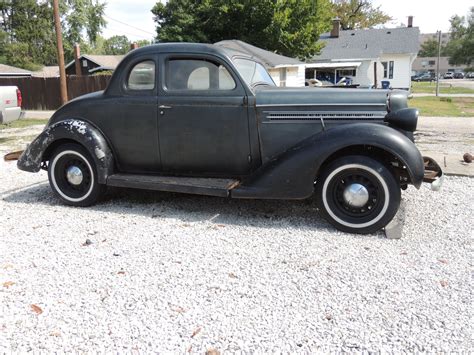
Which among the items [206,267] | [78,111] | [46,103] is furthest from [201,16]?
[206,267]

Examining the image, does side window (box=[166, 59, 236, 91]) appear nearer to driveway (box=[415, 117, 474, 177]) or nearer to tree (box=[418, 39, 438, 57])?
driveway (box=[415, 117, 474, 177])

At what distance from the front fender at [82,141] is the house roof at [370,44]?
34.0m

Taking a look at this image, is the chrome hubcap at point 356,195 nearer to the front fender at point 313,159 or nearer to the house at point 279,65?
the front fender at point 313,159

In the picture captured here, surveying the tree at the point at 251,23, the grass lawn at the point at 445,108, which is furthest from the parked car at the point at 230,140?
the tree at the point at 251,23

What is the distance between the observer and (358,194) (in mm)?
4242

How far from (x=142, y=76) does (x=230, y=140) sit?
1337mm

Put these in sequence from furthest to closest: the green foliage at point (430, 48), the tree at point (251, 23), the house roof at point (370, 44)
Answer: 1. the green foliage at point (430, 48)
2. the house roof at point (370, 44)
3. the tree at point (251, 23)

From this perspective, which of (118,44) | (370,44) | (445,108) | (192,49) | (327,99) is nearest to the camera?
(327,99)

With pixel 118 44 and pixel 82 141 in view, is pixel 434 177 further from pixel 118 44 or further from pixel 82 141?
pixel 118 44

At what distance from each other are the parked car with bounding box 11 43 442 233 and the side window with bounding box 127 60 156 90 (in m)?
0.01

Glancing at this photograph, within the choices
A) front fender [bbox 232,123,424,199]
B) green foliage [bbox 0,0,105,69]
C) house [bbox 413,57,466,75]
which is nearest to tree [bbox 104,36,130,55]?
green foliage [bbox 0,0,105,69]

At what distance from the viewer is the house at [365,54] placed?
36875mm

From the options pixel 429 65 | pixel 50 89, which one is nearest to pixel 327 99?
pixel 50 89

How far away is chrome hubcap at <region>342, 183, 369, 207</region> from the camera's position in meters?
4.24
